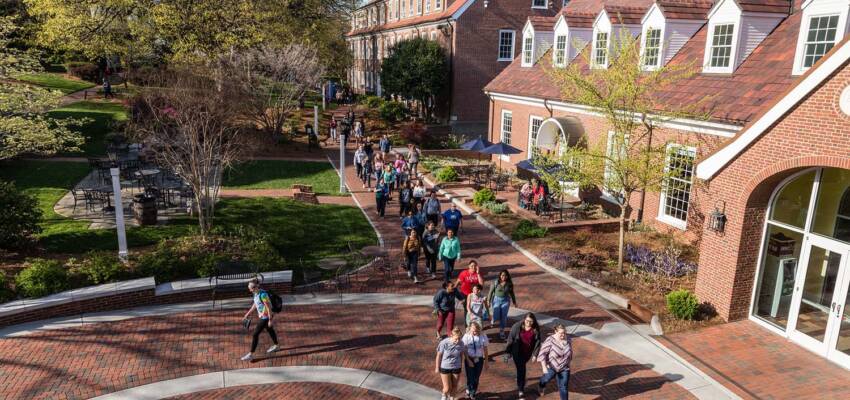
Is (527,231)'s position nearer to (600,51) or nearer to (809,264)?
(809,264)

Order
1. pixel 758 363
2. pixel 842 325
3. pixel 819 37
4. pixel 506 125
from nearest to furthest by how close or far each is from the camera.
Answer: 1. pixel 842 325
2. pixel 758 363
3. pixel 819 37
4. pixel 506 125

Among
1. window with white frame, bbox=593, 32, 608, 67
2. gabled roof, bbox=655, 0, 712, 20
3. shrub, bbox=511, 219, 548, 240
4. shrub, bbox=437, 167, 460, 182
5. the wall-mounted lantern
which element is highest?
gabled roof, bbox=655, 0, 712, 20

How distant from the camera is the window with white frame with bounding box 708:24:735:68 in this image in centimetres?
1630

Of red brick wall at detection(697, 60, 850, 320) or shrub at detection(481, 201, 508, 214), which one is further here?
shrub at detection(481, 201, 508, 214)

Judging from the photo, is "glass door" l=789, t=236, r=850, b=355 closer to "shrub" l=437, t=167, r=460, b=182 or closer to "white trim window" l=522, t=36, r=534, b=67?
"shrub" l=437, t=167, r=460, b=182

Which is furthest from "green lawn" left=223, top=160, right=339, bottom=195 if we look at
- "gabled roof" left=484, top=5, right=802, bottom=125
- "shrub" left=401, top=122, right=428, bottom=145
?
"gabled roof" left=484, top=5, right=802, bottom=125

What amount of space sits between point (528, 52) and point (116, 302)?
70.9 feet

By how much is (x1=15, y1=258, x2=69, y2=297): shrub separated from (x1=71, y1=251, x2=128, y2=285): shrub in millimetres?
441

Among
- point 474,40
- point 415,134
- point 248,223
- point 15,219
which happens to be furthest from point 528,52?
point 15,219

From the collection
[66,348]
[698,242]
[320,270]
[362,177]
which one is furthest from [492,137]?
[66,348]

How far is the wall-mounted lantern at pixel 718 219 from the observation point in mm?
11812

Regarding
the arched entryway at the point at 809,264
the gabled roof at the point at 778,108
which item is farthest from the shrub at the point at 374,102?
the arched entryway at the point at 809,264

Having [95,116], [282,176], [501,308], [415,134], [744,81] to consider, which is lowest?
[501,308]

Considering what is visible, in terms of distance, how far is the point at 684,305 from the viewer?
12.0 m
